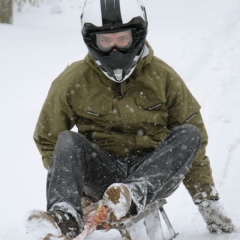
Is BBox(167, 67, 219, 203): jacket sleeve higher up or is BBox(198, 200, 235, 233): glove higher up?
BBox(167, 67, 219, 203): jacket sleeve

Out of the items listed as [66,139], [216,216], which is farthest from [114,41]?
[216,216]

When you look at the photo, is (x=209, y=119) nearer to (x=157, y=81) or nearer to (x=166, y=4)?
(x=157, y=81)

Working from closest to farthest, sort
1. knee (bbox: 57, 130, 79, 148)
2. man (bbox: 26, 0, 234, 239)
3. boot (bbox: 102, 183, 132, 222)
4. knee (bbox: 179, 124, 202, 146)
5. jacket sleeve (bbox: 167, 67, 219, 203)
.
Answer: boot (bbox: 102, 183, 132, 222)
knee (bbox: 57, 130, 79, 148)
knee (bbox: 179, 124, 202, 146)
man (bbox: 26, 0, 234, 239)
jacket sleeve (bbox: 167, 67, 219, 203)

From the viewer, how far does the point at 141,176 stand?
3330mm

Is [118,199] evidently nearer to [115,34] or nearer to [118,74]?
Result: [118,74]

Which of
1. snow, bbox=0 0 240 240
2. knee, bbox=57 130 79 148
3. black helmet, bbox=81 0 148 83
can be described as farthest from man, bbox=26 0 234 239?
snow, bbox=0 0 240 240

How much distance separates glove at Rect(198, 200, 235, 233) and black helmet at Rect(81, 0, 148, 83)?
94cm

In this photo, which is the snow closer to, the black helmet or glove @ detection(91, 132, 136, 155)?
glove @ detection(91, 132, 136, 155)

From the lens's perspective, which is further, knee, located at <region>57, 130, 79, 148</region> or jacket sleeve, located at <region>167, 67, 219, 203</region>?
jacket sleeve, located at <region>167, 67, 219, 203</region>

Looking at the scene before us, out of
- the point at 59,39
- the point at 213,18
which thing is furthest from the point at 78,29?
the point at 213,18

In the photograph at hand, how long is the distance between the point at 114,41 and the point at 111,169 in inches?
29.9

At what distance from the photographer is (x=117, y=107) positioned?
3.67 m

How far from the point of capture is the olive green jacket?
3672mm

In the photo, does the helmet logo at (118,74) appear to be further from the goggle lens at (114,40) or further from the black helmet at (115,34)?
the goggle lens at (114,40)
